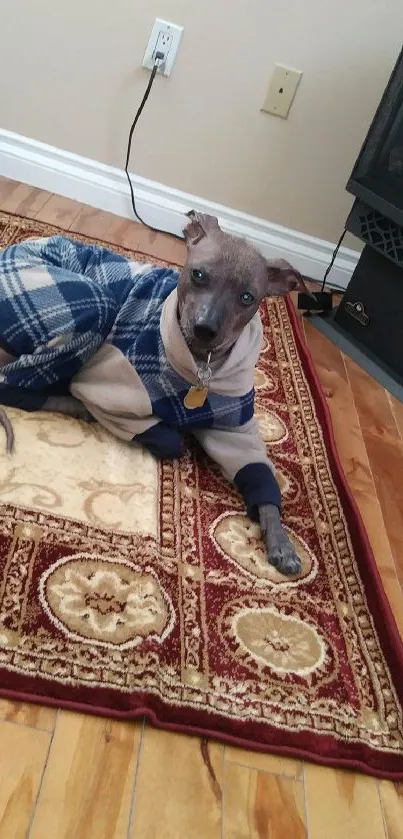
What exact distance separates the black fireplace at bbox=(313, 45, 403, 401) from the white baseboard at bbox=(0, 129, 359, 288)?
1.37ft

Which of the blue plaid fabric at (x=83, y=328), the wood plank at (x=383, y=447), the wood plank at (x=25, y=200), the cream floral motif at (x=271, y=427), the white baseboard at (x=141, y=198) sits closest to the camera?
the blue plaid fabric at (x=83, y=328)

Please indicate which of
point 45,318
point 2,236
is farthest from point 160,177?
point 45,318

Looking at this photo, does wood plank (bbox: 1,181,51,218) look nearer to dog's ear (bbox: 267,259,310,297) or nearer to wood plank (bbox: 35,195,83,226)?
wood plank (bbox: 35,195,83,226)

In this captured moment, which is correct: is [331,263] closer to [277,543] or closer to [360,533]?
[360,533]

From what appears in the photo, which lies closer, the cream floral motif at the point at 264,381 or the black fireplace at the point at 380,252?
the cream floral motif at the point at 264,381

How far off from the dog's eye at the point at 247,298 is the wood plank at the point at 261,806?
78 cm

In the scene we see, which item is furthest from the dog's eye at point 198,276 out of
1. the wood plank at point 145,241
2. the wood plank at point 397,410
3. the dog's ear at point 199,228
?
the wood plank at point 145,241

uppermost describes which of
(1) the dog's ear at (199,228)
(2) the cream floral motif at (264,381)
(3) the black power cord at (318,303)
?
(1) the dog's ear at (199,228)

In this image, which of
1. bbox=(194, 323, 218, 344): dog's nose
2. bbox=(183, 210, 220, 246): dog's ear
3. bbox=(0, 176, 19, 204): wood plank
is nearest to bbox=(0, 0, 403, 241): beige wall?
bbox=(0, 176, 19, 204): wood plank

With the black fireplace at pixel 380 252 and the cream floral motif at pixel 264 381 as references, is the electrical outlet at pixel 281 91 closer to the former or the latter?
the black fireplace at pixel 380 252

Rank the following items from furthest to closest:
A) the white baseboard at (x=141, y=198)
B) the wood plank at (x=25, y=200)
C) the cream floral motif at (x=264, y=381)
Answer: the white baseboard at (x=141, y=198)
the wood plank at (x=25, y=200)
the cream floral motif at (x=264, y=381)

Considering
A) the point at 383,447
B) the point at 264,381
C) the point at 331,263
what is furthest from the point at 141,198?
the point at 383,447

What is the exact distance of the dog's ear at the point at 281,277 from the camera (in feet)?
4.75

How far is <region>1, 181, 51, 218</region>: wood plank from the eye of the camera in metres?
2.50
